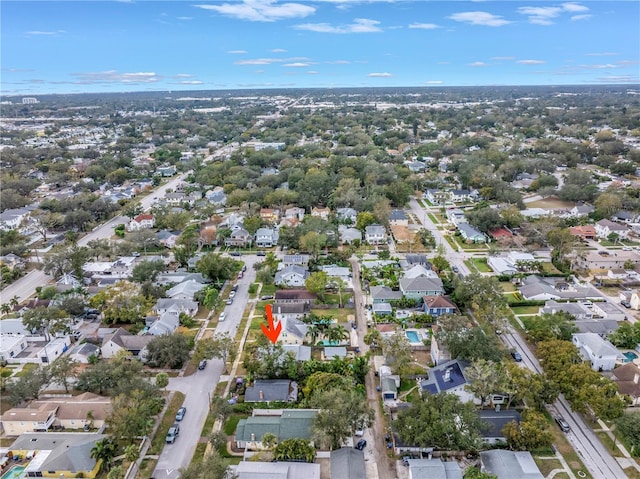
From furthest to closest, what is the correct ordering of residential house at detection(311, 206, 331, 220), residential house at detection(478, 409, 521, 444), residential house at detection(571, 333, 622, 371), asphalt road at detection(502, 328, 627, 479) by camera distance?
1. residential house at detection(311, 206, 331, 220)
2. residential house at detection(571, 333, 622, 371)
3. residential house at detection(478, 409, 521, 444)
4. asphalt road at detection(502, 328, 627, 479)

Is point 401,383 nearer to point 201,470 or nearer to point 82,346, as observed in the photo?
point 201,470

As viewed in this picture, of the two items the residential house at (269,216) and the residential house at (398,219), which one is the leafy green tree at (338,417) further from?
the residential house at (269,216)

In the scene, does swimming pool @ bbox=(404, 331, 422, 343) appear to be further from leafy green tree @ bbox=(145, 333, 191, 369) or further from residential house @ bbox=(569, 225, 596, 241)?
residential house @ bbox=(569, 225, 596, 241)

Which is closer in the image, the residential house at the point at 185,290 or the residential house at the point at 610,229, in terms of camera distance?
the residential house at the point at 185,290

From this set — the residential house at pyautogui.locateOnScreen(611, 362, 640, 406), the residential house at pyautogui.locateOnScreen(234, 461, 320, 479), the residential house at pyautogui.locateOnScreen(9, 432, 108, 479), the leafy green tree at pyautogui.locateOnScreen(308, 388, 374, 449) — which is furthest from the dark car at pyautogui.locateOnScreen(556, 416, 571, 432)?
the residential house at pyautogui.locateOnScreen(9, 432, 108, 479)

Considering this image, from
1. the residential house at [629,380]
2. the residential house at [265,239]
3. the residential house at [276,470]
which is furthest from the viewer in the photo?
the residential house at [265,239]

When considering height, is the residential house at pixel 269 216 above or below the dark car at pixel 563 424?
above

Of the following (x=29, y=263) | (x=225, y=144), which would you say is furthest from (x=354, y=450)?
(x=225, y=144)

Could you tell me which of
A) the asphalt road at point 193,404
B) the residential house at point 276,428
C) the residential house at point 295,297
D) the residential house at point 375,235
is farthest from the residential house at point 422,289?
the residential house at point 276,428
